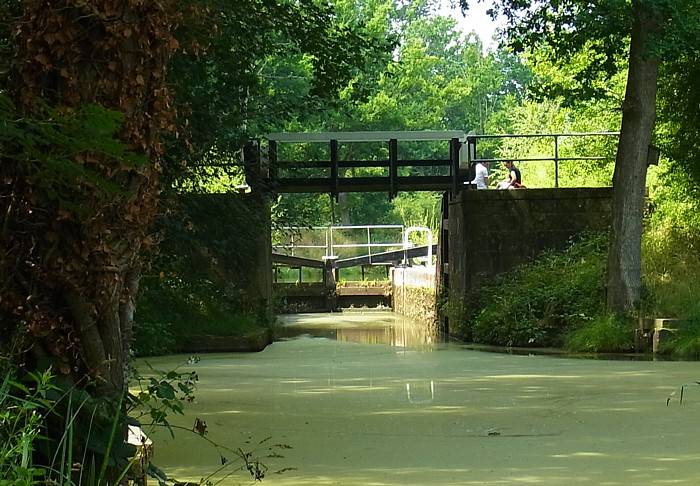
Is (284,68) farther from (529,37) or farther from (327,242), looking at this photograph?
(529,37)

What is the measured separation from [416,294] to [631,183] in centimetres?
1155

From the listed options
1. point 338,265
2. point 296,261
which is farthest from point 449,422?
point 338,265

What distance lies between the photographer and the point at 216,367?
13.2 m

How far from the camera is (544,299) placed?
17.5 metres

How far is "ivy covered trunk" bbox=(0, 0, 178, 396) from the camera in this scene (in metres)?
4.53

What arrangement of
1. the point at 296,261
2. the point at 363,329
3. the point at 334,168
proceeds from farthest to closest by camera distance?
the point at 296,261
the point at 363,329
the point at 334,168

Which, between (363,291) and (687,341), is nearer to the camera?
(687,341)

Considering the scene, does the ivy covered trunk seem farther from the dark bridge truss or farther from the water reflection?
the dark bridge truss

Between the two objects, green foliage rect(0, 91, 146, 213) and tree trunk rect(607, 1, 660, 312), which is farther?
tree trunk rect(607, 1, 660, 312)

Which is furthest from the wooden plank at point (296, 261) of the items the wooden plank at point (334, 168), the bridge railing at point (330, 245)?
the wooden plank at point (334, 168)

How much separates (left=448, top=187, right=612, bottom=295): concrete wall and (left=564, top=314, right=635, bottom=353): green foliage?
151 inches

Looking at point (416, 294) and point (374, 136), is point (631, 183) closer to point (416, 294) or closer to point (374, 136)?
point (374, 136)

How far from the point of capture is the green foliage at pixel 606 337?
1542 centimetres

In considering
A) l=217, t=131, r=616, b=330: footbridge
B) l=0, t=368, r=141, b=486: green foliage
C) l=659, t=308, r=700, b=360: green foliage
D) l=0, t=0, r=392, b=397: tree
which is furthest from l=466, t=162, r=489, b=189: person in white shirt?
l=0, t=368, r=141, b=486: green foliage
